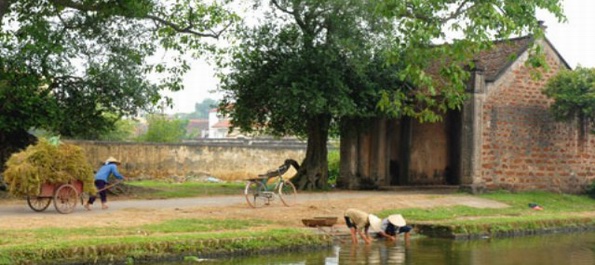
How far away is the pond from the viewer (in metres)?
14.3

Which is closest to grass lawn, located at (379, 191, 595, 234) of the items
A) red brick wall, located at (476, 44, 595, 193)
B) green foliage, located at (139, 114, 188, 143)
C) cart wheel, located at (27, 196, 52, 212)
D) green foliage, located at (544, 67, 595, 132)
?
red brick wall, located at (476, 44, 595, 193)

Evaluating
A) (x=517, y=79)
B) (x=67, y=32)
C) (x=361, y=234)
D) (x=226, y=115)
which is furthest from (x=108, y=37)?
(x=517, y=79)

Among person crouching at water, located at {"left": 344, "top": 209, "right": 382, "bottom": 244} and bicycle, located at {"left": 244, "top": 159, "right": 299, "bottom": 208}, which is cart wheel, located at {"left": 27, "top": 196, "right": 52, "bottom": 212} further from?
person crouching at water, located at {"left": 344, "top": 209, "right": 382, "bottom": 244}

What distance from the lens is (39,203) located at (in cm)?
1908

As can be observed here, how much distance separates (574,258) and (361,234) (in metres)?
3.91

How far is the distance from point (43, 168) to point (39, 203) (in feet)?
4.43

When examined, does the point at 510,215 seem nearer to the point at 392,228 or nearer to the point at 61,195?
the point at 392,228

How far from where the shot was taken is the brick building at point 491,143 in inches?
1053

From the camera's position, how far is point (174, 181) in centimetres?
3341

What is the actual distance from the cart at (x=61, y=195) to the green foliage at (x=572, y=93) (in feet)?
52.1

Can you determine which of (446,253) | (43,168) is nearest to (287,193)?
(43,168)

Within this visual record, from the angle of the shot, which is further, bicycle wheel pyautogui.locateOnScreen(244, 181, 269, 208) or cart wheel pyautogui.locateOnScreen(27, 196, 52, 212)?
bicycle wheel pyautogui.locateOnScreen(244, 181, 269, 208)

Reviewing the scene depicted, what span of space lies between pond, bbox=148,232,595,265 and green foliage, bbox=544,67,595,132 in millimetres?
9681

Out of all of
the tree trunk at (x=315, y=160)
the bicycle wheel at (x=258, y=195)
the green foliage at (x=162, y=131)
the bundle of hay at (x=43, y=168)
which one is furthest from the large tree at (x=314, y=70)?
the green foliage at (x=162, y=131)
